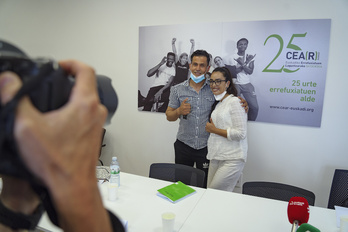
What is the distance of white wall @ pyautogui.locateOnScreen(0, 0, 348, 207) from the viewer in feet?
7.98

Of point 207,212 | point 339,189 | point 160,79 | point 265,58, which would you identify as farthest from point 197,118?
point 339,189

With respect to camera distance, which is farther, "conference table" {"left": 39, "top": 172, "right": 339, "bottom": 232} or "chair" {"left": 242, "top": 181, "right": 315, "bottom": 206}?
"chair" {"left": 242, "top": 181, "right": 315, "bottom": 206}

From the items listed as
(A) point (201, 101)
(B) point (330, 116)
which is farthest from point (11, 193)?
(B) point (330, 116)

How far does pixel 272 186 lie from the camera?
1.80 metres

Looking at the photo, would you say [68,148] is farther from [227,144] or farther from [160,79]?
[160,79]

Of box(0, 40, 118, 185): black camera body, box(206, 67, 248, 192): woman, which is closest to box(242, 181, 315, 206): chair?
box(206, 67, 248, 192): woman

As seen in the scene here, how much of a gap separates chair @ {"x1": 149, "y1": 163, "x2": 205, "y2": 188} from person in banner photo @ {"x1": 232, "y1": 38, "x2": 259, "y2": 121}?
1.09 m

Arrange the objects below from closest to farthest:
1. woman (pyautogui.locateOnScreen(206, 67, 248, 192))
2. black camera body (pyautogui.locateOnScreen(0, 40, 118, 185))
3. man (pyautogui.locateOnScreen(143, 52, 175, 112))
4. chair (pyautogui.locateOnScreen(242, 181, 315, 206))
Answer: black camera body (pyautogui.locateOnScreen(0, 40, 118, 185)), chair (pyautogui.locateOnScreen(242, 181, 315, 206)), woman (pyautogui.locateOnScreen(206, 67, 248, 192)), man (pyautogui.locateOnScreen(143, 52, 175, 112))

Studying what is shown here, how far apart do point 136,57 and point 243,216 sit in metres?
2.33

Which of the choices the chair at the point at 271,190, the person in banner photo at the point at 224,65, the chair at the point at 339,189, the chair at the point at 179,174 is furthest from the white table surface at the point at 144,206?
the person in banner photo at the point at 224,65

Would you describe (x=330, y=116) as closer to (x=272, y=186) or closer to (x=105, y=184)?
(x=272, y=186)

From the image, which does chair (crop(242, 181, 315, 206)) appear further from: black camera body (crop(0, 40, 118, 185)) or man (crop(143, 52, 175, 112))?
black camera body (crop(0, 40, 118, 185))

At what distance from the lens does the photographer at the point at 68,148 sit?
11.5 inches

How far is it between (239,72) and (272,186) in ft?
4.37
